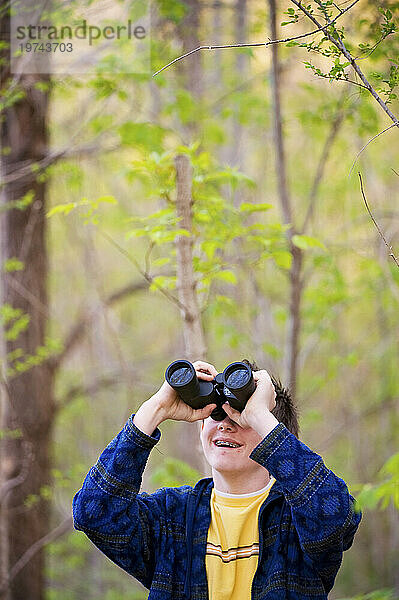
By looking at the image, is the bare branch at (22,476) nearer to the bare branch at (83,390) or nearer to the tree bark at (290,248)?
the bare branch at (83,390)

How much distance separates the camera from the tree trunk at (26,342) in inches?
136

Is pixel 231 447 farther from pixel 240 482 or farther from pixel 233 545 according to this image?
pixel 233 545

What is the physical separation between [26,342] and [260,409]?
241cm

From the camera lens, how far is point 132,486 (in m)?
1.36

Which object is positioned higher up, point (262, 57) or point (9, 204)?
point (262, 57)

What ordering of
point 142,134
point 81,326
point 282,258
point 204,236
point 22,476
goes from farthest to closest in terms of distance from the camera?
point 81,326 < point 22,476 < point 142,134 < point 204,236 < point 282,258

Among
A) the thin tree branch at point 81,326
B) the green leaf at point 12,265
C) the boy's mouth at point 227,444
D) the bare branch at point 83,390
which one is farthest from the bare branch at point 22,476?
the boy's mouth at point 227,444

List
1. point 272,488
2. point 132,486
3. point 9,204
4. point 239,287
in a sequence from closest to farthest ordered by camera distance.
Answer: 1. point 132,486
2. point 272,488
3. point 9,204
4. point 239,287

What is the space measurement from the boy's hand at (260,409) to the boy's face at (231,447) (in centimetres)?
5

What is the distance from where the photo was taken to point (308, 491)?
1257 mm

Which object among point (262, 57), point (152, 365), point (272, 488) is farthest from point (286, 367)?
point (152, 365)

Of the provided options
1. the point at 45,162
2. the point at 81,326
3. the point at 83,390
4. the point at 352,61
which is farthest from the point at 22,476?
the point at 352,61

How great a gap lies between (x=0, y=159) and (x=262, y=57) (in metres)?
1.94

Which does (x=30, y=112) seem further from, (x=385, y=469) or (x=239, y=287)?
(x=385, y=469)
